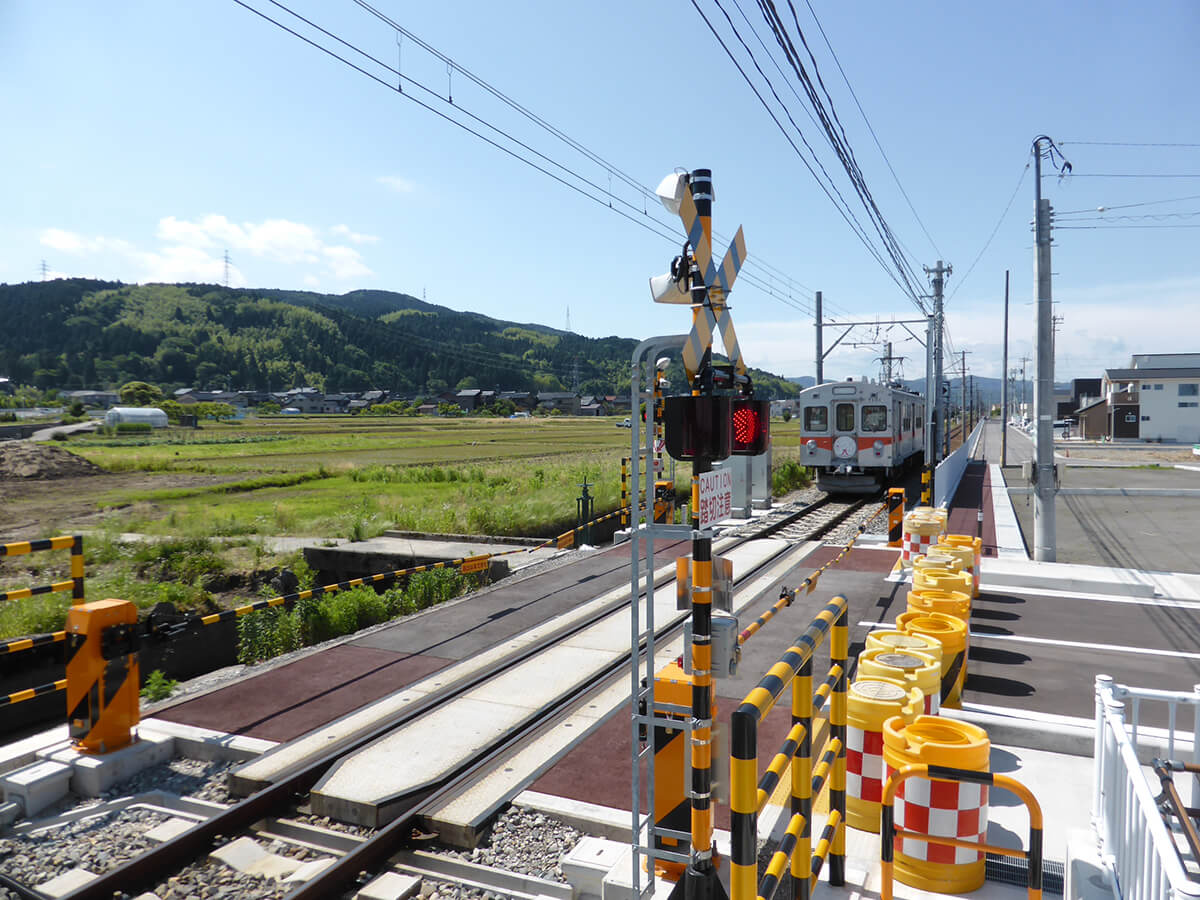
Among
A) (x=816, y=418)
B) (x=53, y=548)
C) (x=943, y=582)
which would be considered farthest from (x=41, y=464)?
(x=943, y=582)

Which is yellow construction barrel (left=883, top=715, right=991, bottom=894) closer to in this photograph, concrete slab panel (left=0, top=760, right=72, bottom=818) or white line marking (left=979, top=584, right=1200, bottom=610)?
concrete slab panel (left=0, top=760, right=72, bottom=818)

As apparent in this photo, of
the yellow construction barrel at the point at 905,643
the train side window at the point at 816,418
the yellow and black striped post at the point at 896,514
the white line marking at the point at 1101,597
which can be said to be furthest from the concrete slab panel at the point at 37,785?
→ the train side window at the point at 816,418

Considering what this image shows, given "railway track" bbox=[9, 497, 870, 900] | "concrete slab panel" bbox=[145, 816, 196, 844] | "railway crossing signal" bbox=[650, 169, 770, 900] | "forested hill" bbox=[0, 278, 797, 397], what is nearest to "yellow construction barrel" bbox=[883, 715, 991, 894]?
"railway crossing signal" bbox=[650, 169, 770, 900]

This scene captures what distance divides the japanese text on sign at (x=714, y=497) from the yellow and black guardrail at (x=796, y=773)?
2.23 ft

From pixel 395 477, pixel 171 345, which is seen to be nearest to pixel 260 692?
pixel 395 477

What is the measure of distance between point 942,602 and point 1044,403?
26.5ft

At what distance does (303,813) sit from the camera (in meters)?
5.20

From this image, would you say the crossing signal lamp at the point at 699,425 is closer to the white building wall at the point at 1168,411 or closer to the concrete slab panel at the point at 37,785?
the concrete slab panel at the point at 37,785

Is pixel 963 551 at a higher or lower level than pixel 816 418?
lower

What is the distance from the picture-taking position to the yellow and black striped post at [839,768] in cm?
383

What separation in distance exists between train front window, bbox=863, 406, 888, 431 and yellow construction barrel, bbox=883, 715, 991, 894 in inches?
759

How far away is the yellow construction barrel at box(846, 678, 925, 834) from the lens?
175 inches

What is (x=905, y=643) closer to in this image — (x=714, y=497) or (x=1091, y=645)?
(x=714, y=497)

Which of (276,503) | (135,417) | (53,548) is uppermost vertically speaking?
(135,417)
